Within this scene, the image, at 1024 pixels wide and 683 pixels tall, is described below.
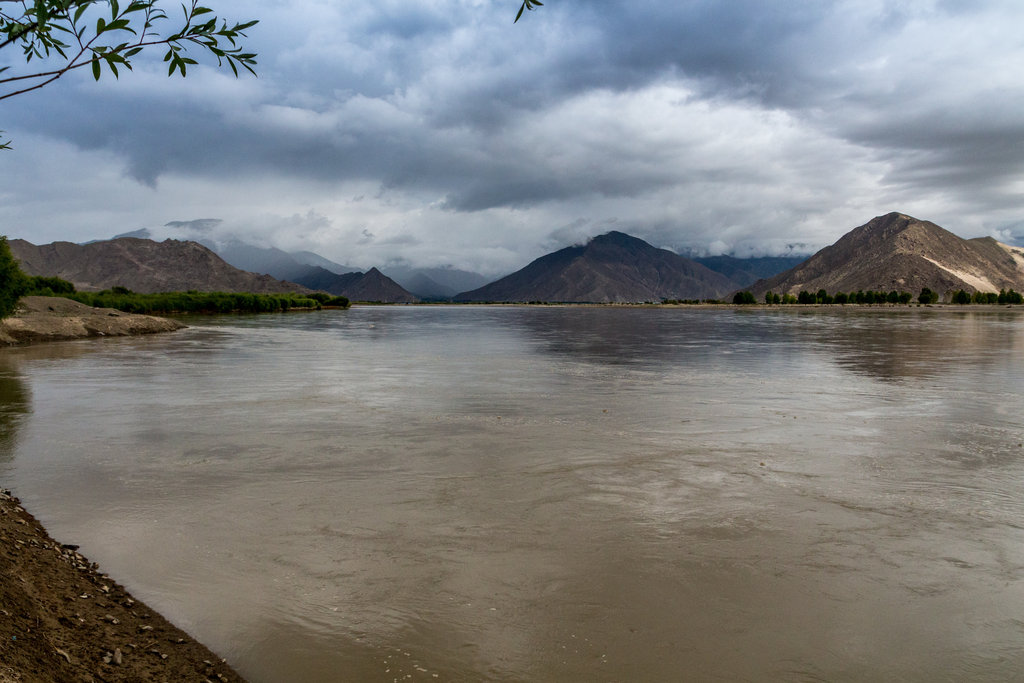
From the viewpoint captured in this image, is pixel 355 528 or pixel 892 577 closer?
pixel 892 577

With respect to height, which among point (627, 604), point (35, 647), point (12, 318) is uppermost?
point (12, 318)

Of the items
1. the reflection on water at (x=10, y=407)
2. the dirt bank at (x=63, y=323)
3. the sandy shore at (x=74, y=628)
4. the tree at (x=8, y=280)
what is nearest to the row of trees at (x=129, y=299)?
the tree at (x=8, y=280)

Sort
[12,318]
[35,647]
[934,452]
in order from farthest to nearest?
[12,318]
[934,452]
[35,647]

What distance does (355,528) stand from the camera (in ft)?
27.5

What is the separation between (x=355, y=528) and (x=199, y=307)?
11316 centimetres

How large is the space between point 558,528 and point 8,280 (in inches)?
1405

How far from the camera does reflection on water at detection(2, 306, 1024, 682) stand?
5684 millimetres

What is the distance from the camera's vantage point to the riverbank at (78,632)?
4746 mm

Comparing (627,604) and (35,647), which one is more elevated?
(35,647)

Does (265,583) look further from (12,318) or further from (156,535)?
(12,318)

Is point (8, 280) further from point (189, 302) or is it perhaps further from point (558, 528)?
point (189, 302)

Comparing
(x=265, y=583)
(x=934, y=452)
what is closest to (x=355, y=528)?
(x=265, y=583)

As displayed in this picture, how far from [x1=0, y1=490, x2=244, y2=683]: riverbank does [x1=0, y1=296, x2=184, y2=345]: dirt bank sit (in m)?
38.2

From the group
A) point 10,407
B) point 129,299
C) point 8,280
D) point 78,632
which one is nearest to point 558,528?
point 78,632
